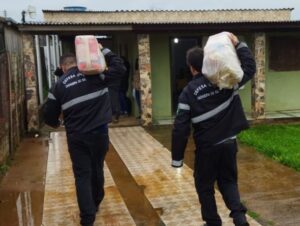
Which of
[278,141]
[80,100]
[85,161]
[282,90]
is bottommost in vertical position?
[278,141]

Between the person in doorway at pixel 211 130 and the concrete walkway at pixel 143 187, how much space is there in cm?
62

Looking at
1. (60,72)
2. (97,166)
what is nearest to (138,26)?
(60,72)

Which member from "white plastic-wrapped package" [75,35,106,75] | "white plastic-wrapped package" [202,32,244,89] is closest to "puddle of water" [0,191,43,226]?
"white plastic-wrapped package" [75,35,106,75]

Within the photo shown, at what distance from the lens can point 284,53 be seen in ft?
42.6

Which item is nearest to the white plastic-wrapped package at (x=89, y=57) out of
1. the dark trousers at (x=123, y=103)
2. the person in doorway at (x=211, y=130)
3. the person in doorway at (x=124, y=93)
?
the person in doorway at (x=211, y=130)

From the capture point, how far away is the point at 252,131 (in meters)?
10.5

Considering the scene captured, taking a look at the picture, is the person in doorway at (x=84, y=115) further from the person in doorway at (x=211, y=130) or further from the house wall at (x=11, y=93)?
the house wall at (x=11, y=93)

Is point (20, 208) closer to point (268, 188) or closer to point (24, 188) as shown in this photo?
point (24, 188)

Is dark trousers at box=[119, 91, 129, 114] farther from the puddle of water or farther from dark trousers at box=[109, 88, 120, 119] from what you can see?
the puddle of water

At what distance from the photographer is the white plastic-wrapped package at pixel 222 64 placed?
4125 millimetres

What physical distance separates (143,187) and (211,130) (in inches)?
92.0

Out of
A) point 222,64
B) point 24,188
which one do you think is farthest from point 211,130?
point 24,188

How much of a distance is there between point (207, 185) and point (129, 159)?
152 inches

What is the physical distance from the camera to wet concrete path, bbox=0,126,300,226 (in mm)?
5203
